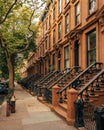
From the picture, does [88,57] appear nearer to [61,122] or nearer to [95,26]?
[95,26]

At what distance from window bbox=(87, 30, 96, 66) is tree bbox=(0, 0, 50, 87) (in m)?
6.46

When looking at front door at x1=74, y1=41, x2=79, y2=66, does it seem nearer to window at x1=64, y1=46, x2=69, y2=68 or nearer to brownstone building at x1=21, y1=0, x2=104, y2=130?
brownstone building at x1=21, y1=0, x2=104, y2=130

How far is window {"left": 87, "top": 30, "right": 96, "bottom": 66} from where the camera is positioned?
16.0m

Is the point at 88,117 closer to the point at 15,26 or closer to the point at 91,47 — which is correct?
the point at 91,47

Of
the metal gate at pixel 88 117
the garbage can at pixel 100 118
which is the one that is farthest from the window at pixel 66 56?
the garbage can at pixel 100 118

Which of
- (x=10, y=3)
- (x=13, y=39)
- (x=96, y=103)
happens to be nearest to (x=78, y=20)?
(x=10, y=3)

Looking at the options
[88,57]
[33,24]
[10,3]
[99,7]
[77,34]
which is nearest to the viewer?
[99,7]

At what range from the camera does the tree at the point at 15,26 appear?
21.2 m

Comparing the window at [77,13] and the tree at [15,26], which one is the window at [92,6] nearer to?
the window at [77,13]

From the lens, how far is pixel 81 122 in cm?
981

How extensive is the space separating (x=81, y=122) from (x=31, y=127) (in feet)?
6.78

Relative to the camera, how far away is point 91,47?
16516 mm

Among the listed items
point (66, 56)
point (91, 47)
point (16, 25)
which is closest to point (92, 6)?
point (91, 47)

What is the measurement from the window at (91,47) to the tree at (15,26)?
6.46m
